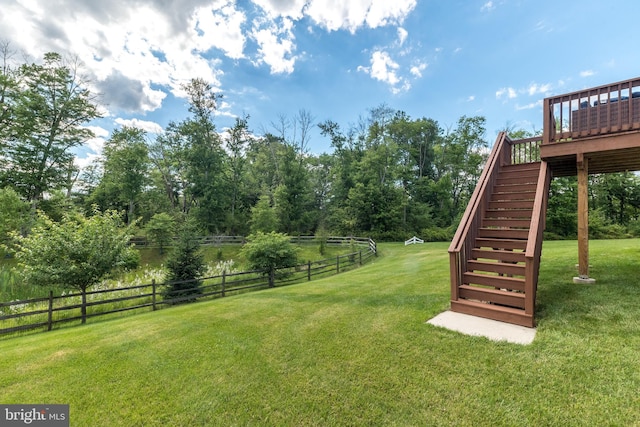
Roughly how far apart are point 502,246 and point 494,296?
3.55ft

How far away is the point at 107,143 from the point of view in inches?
1006

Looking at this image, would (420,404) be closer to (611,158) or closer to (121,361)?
(121,361)

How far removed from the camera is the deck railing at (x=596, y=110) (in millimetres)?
4598

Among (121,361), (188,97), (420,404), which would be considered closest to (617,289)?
(420,404)

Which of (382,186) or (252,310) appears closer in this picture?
(252,310)

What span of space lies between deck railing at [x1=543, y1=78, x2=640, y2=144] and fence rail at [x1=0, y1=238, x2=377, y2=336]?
29.4 ft

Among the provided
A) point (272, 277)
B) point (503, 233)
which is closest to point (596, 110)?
point (503, 233)

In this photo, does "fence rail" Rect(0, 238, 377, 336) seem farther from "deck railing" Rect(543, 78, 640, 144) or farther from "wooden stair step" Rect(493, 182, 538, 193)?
"deck railing" Rect(543, 78, 640, 144)

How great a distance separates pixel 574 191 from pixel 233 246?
91.1 ft

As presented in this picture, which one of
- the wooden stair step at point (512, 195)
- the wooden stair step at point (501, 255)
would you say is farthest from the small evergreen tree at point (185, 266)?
the wooden stair step at point (512, 195)

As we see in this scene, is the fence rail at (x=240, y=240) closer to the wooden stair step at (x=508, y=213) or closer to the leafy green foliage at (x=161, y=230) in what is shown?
the leafy green foliage at (x=161, y=230)

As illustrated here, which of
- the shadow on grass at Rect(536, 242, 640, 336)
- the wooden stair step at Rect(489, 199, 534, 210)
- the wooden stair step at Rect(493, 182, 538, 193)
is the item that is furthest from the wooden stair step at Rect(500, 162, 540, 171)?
the shadow on grass at Rect(536, 242, 640, 336)

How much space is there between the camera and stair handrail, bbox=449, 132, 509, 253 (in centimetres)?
438

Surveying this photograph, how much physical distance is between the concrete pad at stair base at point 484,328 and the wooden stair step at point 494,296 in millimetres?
312
